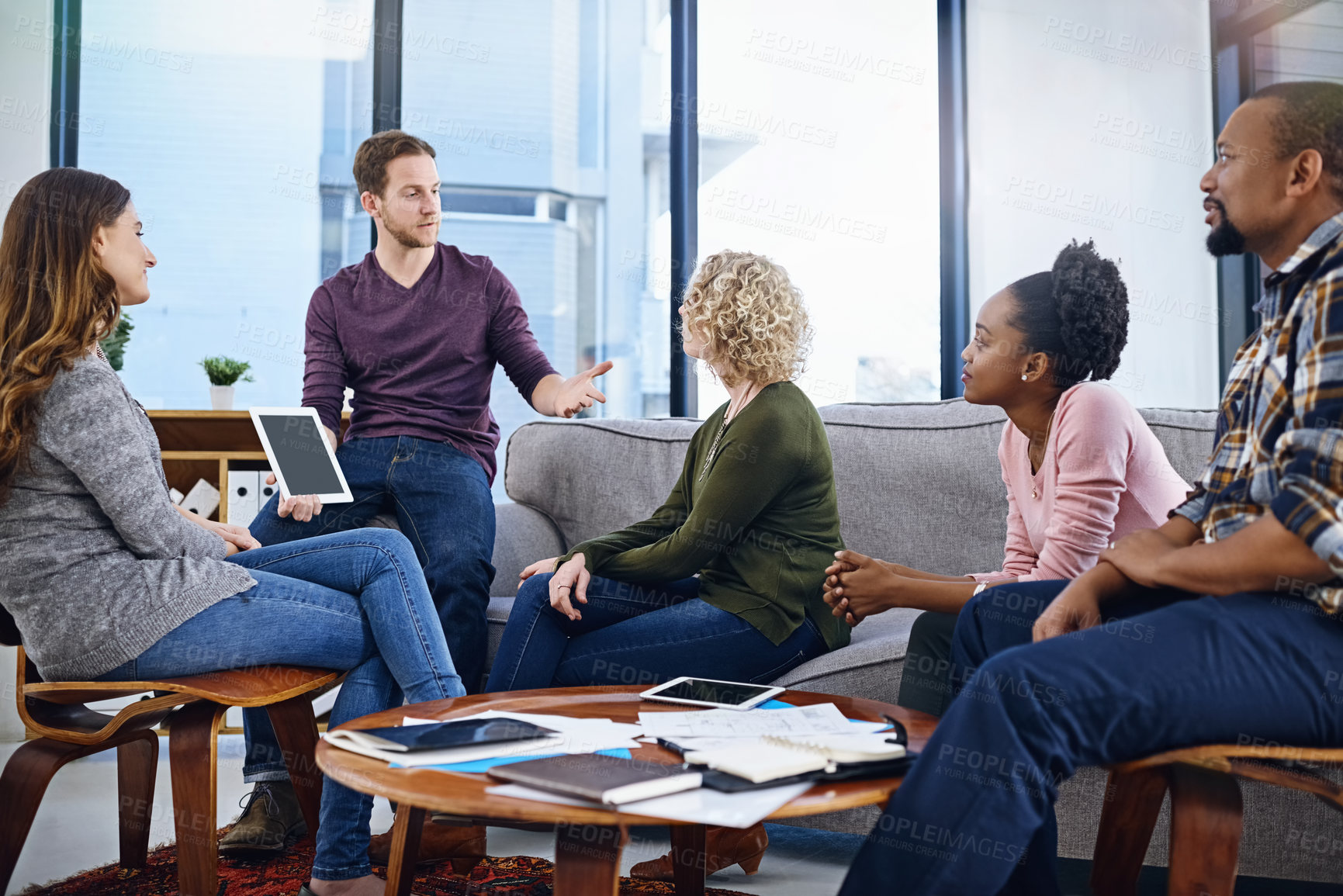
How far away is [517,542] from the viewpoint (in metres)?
2.44

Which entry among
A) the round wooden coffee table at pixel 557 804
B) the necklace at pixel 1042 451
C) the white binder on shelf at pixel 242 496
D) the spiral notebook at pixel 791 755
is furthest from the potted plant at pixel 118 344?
the spiral notebook at pixel 791 755

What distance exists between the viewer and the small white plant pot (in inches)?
122

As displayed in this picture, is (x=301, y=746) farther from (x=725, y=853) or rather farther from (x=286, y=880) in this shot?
(x=725, y=853)

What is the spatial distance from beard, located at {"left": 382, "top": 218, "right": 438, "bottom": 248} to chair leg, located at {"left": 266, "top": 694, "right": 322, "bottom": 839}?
1175 mm

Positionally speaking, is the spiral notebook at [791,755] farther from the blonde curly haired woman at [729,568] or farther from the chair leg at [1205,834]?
the blonde curly haired woman at [729,568]

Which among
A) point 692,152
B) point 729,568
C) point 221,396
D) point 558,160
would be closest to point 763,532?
point 729,568

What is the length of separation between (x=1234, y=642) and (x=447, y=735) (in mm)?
817

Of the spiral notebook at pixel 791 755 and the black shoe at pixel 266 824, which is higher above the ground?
the spiral notebook at pixel 791 755

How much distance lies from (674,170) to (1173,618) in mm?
2934

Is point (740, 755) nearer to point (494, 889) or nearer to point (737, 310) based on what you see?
point (494, 889)

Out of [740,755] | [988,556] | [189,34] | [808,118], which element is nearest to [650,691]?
[740,755]

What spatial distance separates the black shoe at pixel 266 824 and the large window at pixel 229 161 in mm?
1940

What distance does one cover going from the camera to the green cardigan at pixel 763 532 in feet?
5.93

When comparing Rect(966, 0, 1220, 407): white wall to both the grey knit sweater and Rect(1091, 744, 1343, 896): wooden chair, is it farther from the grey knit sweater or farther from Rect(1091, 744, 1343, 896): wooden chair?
the grey knit sweater
